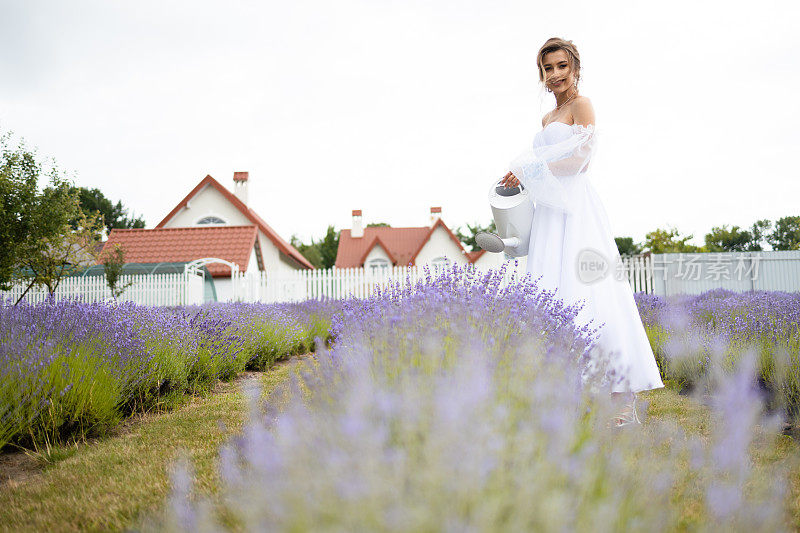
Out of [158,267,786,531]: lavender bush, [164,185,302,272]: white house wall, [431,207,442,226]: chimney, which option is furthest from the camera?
[431,207,442,226]: chimney

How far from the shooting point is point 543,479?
41.9 inches

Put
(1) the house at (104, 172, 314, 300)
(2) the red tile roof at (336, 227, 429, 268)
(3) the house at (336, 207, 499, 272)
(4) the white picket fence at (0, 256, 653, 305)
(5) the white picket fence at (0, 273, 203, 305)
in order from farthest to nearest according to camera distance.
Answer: (2) the red tile roof at (336, 227, 429, 268) < (3) the house at (336, 207, 499, 272) < (1) the house at (104, 172, 314, 300) < (5) the white picket fence at (0, 273, 203, 305) < (4) the white picket fence at (0, 256, 653, 305)

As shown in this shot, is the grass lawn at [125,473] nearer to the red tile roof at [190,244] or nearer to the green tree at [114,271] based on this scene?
the green tree at [114,271]

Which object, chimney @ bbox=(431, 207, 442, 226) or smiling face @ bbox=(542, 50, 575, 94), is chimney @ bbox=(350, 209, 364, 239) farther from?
smiling face @ bbox=(542, 50, 575, 94)

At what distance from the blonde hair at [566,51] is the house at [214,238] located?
Result: 14.6m

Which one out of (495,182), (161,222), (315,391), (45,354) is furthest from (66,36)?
(161,222)

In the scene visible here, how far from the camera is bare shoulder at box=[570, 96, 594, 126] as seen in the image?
9.86 feet

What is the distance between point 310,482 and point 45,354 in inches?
98.5

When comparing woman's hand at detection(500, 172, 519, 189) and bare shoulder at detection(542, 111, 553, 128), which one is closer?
woman's hand at detection(500, 172, 519, 189)

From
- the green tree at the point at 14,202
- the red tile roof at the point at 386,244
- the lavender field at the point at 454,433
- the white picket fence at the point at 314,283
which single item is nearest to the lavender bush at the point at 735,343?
the lavender field at the point at 454,433

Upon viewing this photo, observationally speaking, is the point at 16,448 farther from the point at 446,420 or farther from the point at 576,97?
the point at 576,97

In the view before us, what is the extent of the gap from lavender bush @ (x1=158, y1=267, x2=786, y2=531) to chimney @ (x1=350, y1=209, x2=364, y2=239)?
99.2ft

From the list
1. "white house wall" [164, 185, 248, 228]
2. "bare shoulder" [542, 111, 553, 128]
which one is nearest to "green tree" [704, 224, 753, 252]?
"white house wall" [164, 185, 248, 228]

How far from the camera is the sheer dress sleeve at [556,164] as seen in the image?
9.61ft
